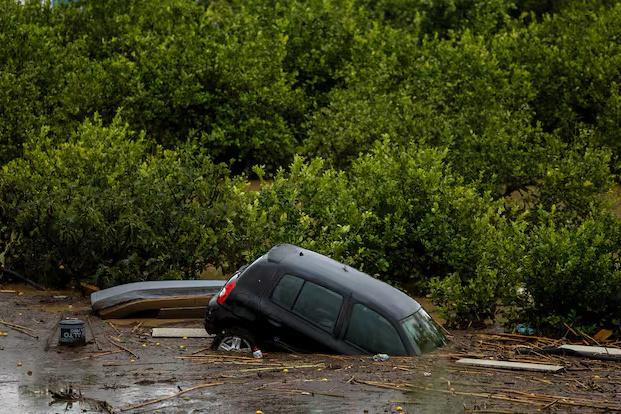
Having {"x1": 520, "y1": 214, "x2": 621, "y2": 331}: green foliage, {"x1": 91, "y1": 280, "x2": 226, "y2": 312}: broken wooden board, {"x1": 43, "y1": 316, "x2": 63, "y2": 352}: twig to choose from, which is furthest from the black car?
{"x1": 520, "y1": 214, "x2": 621, "y2": 331}: green foliage

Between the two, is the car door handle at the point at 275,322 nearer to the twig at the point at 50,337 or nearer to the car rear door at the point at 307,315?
the car rear door at the point at 307,315

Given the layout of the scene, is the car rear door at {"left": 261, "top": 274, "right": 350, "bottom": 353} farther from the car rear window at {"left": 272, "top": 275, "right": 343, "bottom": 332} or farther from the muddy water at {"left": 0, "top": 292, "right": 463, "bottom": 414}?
the muddy water at {"left": 0, "top": 292, "right": 463, "bottom": 414}

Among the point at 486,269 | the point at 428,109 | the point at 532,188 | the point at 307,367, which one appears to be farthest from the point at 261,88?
the point at 307,367

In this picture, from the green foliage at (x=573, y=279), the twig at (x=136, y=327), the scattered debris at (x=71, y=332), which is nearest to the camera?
the scattered debris at (x=71, y=332)

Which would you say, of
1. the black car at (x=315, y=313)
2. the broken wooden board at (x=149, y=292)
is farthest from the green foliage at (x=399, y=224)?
the black car at (x=315, y=313)

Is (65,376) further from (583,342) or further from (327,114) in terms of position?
(327,114)

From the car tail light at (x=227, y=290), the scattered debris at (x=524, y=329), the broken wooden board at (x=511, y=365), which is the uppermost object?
the car tail light at (x=227, y=290)

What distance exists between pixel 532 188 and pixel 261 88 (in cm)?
733

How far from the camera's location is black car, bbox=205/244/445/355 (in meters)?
13.4

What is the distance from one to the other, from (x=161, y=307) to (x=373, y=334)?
407cm

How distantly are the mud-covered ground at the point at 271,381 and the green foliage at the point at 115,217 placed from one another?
3.91 metres

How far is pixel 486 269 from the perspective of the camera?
17.8 meters

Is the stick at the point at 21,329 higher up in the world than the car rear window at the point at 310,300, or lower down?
lower down

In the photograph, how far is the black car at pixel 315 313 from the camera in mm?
13414
